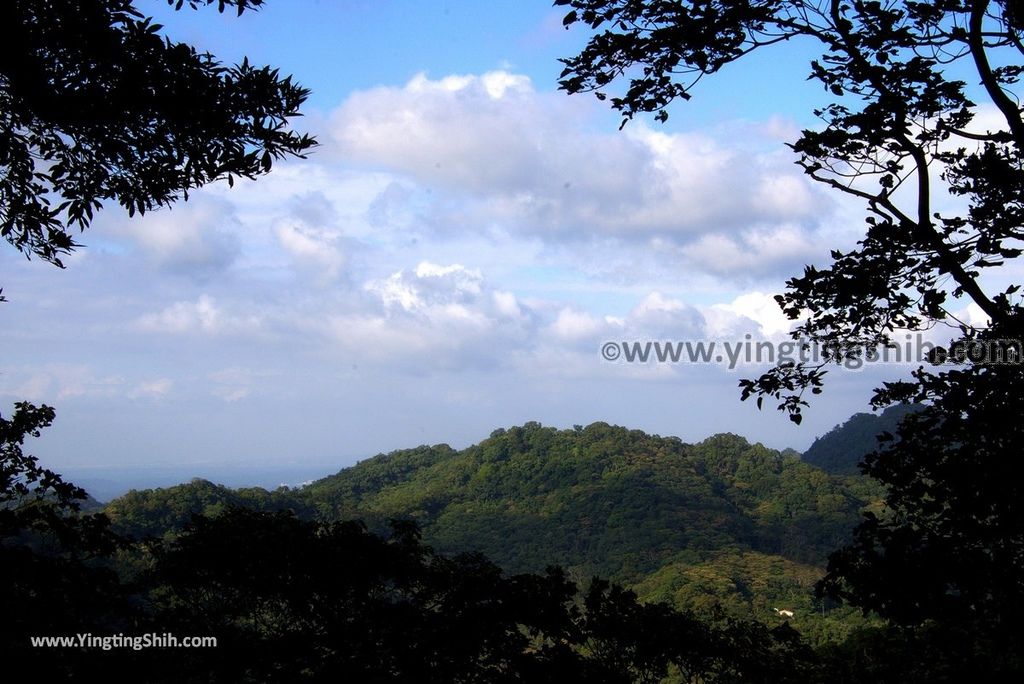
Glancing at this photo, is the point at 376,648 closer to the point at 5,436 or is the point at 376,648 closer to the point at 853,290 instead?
the point at 5,436

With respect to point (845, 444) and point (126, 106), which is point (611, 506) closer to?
point (845, 444)

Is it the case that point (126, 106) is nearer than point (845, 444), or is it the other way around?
point (126, 106)

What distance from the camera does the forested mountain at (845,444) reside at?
84125 millimetres

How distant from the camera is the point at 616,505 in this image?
66.1 meters

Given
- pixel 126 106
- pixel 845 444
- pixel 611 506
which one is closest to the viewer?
pixel 126 106

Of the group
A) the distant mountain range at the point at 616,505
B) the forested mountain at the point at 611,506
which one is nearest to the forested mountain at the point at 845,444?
the distant mountain range at the point at 616,505

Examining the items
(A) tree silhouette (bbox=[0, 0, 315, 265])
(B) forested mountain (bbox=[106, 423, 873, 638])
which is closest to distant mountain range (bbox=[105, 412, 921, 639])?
(B) forested mountain (bbox=[106, 423, 873, 638])

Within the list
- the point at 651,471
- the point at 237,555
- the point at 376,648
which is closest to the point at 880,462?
the point at 376,648

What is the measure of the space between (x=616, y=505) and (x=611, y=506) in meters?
0.43

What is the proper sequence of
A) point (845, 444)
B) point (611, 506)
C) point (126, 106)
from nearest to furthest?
point (126, 106)
point (611, 506)
point (845, 444)

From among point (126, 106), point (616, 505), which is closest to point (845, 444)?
point (616, 505)

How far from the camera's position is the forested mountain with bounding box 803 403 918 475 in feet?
276

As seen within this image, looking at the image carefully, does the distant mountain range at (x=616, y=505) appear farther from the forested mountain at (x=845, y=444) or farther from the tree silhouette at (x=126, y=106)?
the tree silhouette at (x=126, y=106)

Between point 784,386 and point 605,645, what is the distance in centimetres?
424
